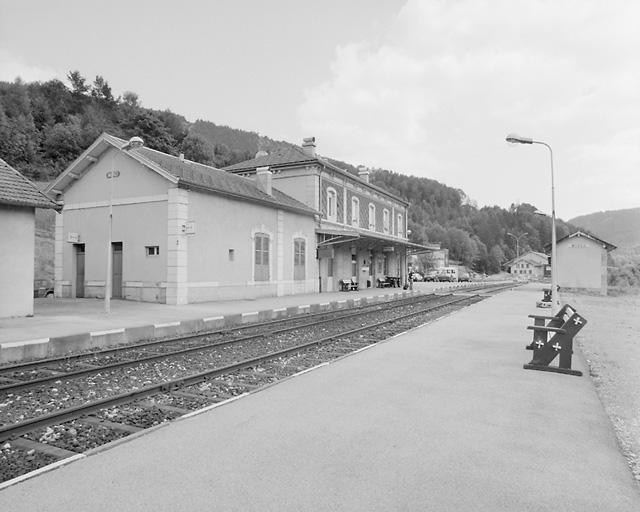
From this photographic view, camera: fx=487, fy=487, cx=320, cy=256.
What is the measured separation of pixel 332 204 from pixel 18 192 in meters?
19.1

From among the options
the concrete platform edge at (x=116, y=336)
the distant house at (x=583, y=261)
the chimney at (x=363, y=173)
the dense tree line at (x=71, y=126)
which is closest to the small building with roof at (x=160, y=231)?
the concrete platform edge at (x=116, y=336)

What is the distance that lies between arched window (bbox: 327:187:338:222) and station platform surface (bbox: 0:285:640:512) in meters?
23.5

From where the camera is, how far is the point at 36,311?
14.9m

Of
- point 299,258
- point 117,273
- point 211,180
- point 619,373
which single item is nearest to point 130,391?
point 619,373

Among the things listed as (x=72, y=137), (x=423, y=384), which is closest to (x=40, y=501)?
(x=423, y=384)

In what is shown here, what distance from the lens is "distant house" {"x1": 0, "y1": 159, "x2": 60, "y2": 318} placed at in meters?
13.0

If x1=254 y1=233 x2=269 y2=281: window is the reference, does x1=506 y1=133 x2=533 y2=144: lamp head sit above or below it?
A: above

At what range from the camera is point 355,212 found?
3375 centimetres

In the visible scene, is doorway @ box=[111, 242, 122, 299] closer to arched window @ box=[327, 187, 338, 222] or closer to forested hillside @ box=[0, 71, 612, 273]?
arched window @ box=[327, 187, 338, 222]

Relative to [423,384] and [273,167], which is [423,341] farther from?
[273,167]

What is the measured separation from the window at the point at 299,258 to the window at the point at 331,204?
4413 millimetres

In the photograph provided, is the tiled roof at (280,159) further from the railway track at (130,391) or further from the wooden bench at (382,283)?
the railway track at (130,391)

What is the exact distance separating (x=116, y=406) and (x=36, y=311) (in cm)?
1122

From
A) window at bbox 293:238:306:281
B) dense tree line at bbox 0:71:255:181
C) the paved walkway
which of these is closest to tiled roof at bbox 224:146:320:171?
window at bbox 293:238:306:281
